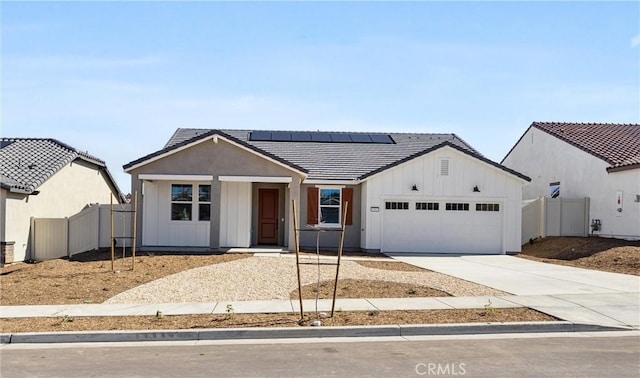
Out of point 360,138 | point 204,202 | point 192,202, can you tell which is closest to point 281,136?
point 360,138

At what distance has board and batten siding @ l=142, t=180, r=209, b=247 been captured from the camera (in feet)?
72.2

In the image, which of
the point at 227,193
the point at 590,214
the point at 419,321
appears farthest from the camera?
the point at 590,214

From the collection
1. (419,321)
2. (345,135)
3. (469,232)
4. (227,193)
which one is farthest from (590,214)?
(419,321)

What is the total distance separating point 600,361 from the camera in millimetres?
7777

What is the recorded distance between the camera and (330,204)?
78.6 ft

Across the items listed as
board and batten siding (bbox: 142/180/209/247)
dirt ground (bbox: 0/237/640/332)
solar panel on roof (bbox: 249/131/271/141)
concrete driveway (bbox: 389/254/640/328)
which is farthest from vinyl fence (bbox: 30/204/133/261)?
concrete driveway (bbox: 389/254/640/328)

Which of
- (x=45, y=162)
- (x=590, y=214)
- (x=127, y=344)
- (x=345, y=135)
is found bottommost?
(x=127, y=344)

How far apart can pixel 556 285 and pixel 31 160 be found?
61.9ft

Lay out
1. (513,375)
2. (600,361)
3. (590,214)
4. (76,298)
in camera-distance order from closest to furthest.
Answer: (513,375), (600,361), (76,298), (590,214)

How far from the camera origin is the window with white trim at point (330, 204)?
78.4 ft

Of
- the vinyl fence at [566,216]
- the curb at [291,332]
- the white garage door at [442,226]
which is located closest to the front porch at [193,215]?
the white garage door at [442,226]

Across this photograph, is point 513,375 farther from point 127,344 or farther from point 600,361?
point 127,344

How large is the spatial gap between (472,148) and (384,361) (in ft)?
73.4

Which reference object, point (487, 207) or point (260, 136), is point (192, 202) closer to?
point (260, 136)
